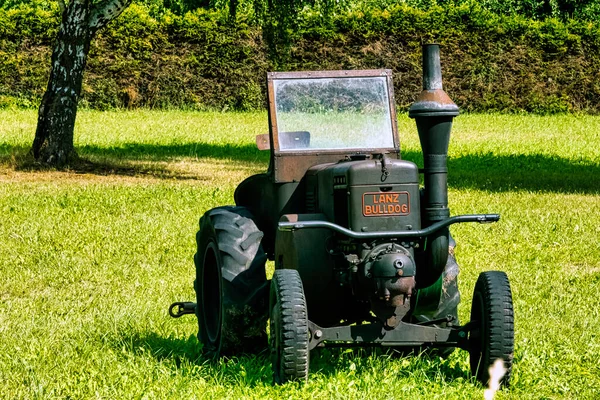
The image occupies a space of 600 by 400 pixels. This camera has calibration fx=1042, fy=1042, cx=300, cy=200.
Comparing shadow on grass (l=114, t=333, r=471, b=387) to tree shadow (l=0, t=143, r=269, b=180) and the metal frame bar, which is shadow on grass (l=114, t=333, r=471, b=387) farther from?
tree shadow (l=0, t=143, r=269, b=180)

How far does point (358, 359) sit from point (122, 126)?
19.5 meters

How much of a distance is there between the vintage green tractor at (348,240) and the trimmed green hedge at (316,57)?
21145 mm

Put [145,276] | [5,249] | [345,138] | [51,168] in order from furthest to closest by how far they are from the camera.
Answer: [51,168] → [5,249] → [145,276] → [345,138]

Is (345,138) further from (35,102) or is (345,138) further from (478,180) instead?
(35,102)

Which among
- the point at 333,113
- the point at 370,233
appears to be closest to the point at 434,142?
the point at 370,233

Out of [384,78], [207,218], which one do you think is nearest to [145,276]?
[207,218]

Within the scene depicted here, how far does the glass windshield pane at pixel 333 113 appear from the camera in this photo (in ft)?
20.5

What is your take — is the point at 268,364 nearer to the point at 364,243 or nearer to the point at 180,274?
the point at 364,243

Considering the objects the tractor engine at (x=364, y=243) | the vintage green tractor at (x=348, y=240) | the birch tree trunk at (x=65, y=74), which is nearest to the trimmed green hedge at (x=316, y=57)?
the birch tree trunk at (x=65, y=74)

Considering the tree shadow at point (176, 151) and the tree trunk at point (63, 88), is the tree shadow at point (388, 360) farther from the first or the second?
the tree shadow at point (176, 151)

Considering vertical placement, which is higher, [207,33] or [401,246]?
[207,33]

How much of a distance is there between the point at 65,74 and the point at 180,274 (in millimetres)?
8222

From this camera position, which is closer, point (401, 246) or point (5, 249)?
point (401, 246)

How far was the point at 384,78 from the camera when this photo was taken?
645cm
